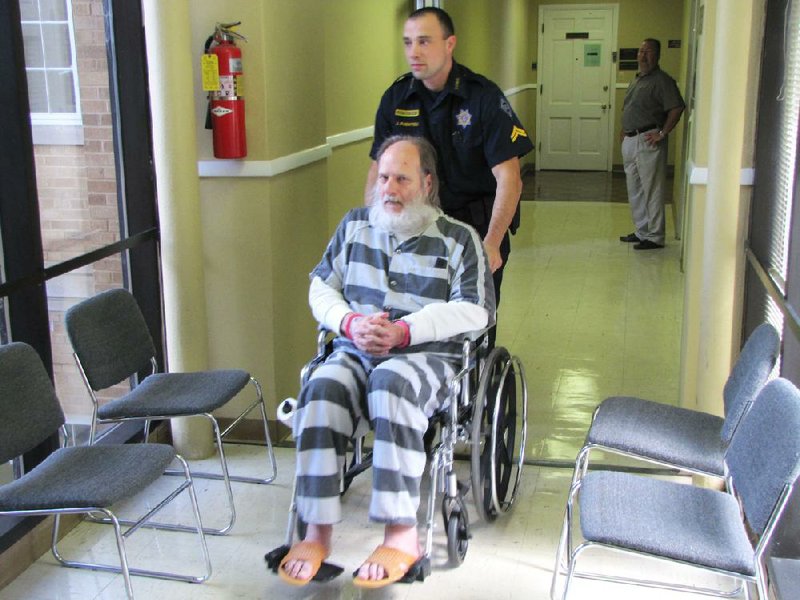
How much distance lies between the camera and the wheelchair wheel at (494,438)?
108 inches

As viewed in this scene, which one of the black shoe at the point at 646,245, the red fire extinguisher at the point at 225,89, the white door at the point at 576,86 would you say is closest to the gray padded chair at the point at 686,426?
the red fire extinguisher at the point at 225,89

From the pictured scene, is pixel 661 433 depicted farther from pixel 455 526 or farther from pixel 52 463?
pixel 52 463

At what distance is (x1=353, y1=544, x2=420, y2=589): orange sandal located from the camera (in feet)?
8.02

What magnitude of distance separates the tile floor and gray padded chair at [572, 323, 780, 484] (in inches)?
17.4

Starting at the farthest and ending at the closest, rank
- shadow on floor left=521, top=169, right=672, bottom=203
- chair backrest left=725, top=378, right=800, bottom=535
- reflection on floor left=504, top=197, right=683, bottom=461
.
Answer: shadow on floor left=521, top=169, right=672, bottom=203
reflection on floor left=504, top=197, right=683, bottom=461
chair backrest left=725, top=378, right=800, bottom=535

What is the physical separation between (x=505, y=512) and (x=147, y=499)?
1233 millimetres

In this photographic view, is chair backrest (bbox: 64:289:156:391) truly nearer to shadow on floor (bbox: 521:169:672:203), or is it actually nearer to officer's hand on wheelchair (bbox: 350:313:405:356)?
officer's hand on wheelchair (bbox: 350:313:405:356)

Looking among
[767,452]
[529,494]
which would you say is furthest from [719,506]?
[529,494]

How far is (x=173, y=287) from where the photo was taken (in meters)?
3.42

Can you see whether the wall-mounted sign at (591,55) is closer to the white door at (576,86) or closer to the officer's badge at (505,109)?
the white door at (576,86)

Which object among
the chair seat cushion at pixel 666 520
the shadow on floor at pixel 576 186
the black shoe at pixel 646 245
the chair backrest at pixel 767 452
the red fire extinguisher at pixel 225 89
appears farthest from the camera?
the shadow on floor at pixel 576 186

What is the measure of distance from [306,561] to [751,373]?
125 centimetres

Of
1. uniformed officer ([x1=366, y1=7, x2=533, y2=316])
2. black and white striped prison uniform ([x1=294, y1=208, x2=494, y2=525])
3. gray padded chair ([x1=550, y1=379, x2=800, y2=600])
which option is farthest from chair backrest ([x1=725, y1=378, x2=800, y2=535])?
uniformed officer ([x1=366, y1=7, x2=533, y2=316])

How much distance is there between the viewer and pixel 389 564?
2.48 meters
